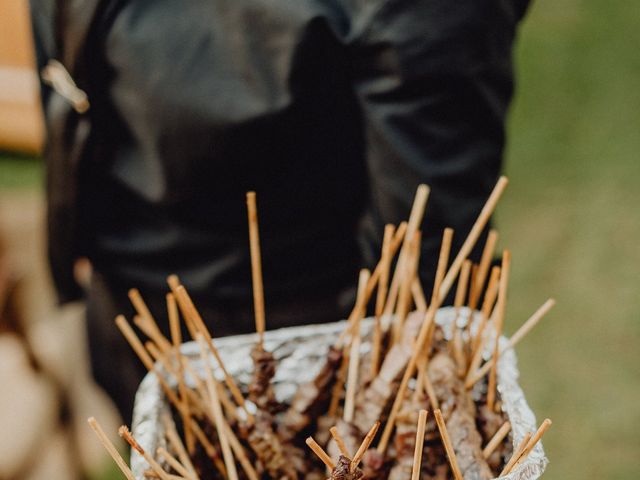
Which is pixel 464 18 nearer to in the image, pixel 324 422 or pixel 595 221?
pixel 324 422

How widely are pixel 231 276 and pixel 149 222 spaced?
18 centimetres

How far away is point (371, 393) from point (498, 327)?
16 centimetres

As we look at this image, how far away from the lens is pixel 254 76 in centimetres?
105

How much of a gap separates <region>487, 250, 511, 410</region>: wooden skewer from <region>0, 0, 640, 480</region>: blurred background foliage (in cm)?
151

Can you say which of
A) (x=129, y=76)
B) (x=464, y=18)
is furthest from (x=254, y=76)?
(x=464, y=18)

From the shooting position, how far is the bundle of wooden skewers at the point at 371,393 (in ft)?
2.41

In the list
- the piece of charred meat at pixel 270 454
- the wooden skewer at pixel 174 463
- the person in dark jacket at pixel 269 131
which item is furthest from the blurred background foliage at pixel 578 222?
the wooden skewer at pixel 174 463

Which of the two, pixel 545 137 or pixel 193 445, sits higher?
pixel 193 445

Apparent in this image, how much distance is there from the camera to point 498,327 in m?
0.76

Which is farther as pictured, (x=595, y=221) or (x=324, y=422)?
(x=595, y=221)

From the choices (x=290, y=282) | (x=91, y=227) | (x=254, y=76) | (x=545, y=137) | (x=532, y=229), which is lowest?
(x=532, y=229)

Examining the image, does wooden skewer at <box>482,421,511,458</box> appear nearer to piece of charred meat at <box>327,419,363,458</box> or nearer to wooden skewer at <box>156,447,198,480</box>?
piece of charred meat at <box>327,419,363,458</box>

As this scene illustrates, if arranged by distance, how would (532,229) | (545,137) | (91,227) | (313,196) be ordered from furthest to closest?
(545,137) < (532,229) < (91,227) < (313,196)

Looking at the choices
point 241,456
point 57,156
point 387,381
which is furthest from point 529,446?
point 57,156
